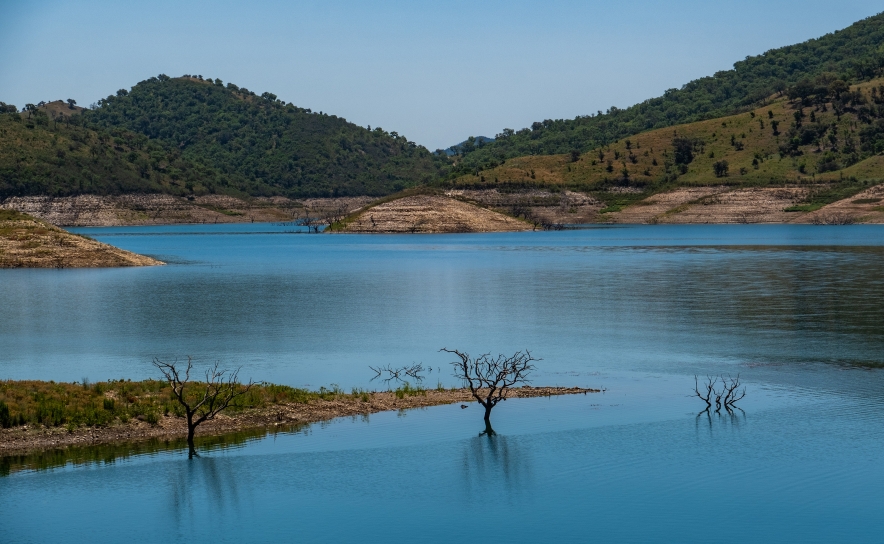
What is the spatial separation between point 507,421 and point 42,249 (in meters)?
80.0

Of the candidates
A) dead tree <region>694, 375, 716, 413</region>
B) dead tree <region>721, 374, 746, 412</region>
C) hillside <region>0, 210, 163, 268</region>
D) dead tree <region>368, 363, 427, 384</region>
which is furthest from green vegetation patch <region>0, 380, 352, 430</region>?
hillside <region>0, 210, 163, 268</region>

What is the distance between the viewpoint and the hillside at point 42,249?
99.3 meters

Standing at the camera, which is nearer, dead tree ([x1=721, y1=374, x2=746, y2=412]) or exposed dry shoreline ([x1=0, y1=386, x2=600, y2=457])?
exposed dry shoreline ([x1=0, y1=386, x2=600, y2=457])

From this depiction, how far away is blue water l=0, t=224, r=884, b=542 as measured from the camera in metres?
23.4

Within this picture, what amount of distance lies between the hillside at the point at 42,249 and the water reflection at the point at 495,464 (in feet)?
261

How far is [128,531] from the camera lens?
22.8 m

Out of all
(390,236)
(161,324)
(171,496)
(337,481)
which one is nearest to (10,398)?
(171,496)

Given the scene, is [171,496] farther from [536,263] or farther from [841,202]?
[841,202]

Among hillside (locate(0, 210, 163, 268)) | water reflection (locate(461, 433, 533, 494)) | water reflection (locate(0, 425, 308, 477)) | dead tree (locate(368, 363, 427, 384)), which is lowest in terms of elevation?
water reflection (locate(461, 433, 533, 494))

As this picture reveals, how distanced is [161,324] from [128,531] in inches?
1380

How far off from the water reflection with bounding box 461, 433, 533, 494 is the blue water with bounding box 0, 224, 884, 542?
8cm

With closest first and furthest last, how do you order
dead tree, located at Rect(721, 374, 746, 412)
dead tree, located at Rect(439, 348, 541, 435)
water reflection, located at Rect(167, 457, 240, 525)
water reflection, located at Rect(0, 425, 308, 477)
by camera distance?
water reflection, located at Rect(167, 457, 240, 525)
water reflection, located at Rect(0, 425, 308, 477)
dead tree, located at Rect(439, 348, 541, 435)
dead tree, located at Rect(721, 374, 746, 412)

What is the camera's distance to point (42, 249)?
10050 centimetres

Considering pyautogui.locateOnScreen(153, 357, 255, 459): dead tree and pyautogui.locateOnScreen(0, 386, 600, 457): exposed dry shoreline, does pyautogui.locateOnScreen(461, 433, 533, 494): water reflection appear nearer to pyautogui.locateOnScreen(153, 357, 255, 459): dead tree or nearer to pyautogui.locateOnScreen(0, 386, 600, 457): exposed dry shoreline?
pyautogui.locateOnScreen(0, 386, 600, 457): exposed dry shoreline
